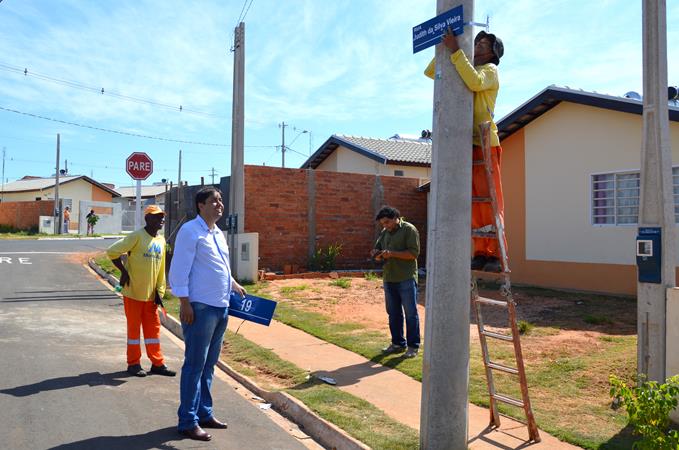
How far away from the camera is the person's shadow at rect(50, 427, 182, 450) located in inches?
185

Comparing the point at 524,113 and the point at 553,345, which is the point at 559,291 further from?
the point at 553,345

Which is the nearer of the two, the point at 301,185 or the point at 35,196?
the point at 301,185

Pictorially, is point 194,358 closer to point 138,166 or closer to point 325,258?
point 138,166

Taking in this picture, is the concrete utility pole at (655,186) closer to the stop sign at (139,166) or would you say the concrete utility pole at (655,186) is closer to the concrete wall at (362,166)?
the stop sign at (139,166)

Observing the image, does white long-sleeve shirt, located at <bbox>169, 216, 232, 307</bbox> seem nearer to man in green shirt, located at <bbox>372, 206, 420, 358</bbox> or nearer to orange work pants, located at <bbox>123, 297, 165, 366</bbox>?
orange work pants, located at <bbox>123, 297, 165, 366</bbox>

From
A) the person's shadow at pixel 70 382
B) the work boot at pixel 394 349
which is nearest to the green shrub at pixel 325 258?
the work boot at pixel 394 349

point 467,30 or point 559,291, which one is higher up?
point 467,30

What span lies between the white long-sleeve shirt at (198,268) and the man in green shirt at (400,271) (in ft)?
9.95

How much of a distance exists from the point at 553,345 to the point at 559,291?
5.92 m

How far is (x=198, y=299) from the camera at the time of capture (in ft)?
16.3

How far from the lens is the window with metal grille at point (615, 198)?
42.1 ft

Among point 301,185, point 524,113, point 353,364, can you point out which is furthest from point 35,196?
point 353,364

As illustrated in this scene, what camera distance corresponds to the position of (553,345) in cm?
839

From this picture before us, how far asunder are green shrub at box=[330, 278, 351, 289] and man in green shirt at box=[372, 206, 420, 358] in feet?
23.2
